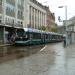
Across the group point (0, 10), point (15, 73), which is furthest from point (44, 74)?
point (0, 10)

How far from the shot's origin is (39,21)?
109312 mm

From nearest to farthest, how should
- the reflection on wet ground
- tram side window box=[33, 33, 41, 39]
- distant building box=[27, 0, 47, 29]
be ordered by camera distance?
the reflection on wet ground
tram side window box=[33, 33, 41, 39]
distant building box=[27, 0, 47, 29]

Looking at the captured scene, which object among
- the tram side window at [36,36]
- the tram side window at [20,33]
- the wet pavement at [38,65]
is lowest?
the wet pavement at [38,65]

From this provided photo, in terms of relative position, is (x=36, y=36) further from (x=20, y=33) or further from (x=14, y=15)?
(x=14, y=15)

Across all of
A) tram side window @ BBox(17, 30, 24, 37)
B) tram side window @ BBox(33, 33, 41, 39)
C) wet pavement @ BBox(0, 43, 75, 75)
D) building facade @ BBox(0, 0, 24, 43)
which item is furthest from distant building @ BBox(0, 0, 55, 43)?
wet pavement @ BBox(0, 43, 75, 75)

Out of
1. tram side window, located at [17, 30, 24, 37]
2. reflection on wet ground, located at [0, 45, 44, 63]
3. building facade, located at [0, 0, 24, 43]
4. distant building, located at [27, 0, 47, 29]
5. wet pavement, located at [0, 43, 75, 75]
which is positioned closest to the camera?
wet pavement, located at [0, 43, 75, 75]

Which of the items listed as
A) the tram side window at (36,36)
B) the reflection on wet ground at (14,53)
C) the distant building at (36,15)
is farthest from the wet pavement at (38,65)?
the distant building at (36,15)

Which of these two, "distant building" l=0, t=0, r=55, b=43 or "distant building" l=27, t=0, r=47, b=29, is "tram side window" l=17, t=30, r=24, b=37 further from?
"distant building" l=27, t=0, r=47, b=29

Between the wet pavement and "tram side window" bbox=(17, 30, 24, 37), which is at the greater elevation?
"tram side window" bbox=(17, 30, 24, 37)

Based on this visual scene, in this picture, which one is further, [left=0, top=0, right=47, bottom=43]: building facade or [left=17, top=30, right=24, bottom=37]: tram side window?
[left=0, top=0, right=47, bottom=43]: building facade

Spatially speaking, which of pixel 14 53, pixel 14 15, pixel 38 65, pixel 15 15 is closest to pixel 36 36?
pixel 14 15

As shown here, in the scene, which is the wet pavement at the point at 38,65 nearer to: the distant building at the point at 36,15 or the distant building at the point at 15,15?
the distant building at the point at 15,15

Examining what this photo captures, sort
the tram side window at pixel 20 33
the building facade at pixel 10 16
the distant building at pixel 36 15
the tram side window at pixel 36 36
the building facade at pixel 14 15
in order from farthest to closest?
1. the distant building at pixel 36 15
2. the building facade at pixel 14 15
3. the building facade at pixel 10 16
4. the tram side window at pixel 36 36
5. the tram side window at pixel 20 33

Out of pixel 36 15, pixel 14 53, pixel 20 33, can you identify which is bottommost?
pixel 14 53
